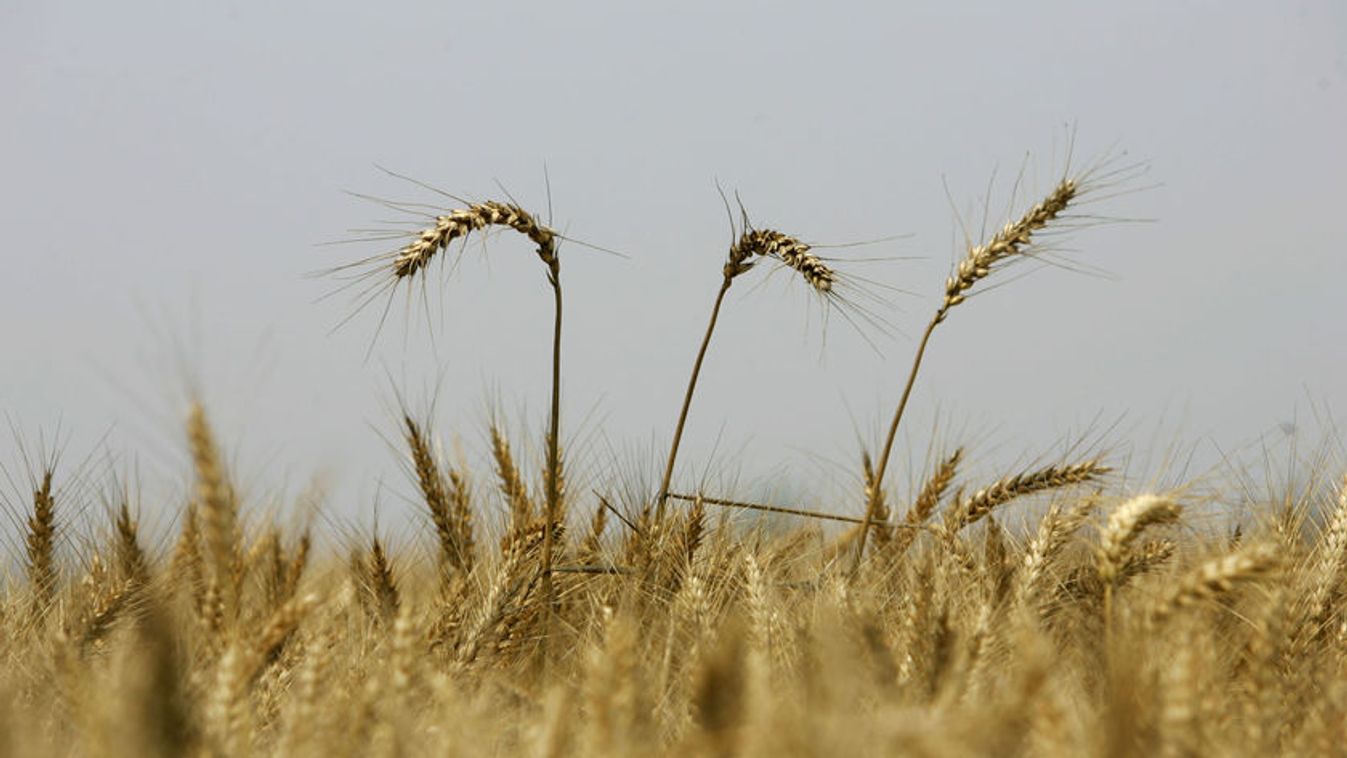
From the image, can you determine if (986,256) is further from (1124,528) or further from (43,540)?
(43,540)

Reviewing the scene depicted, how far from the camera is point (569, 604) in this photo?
266cm

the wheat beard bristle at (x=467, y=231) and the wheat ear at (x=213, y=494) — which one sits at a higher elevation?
the wheat beard bristle at (x=467, y=231)

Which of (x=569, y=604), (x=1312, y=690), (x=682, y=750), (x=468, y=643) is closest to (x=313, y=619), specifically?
(x=468, y=643)

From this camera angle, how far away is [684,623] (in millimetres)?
2230

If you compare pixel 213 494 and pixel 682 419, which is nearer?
pixel 213 494

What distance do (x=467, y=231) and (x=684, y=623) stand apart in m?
0.90

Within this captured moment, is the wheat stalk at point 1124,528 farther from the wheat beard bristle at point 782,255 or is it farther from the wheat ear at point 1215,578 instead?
the wheat beard bristle at point 782,255

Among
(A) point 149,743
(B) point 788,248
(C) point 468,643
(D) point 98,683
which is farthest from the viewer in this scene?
(B) point 788,248

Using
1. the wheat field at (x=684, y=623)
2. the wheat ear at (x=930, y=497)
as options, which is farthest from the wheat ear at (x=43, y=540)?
the wheat ear at (x=930, y=497)

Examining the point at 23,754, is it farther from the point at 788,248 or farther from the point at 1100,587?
the point at 1100,587

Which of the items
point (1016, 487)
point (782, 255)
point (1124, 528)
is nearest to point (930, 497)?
point (1016, 487)

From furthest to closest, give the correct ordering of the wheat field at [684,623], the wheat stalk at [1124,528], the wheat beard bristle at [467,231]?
1. the wheat beard bristle at [467,231]
2. the wheat stalk at [1124,528]
3. the wheat field at [684,623]

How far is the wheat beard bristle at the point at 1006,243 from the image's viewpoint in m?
2.64

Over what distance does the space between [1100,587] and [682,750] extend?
1.39 m
